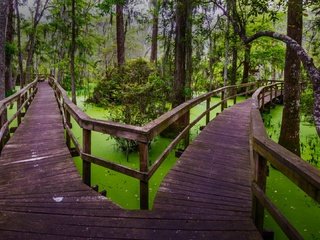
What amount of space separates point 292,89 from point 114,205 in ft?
16.8

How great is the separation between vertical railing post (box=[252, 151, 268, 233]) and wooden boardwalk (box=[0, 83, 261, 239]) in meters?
0.09

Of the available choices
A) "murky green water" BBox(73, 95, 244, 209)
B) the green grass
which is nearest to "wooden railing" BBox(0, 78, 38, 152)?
"murky green water" BBox(73, 95, 244, 209)

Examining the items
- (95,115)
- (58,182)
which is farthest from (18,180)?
(95,115)

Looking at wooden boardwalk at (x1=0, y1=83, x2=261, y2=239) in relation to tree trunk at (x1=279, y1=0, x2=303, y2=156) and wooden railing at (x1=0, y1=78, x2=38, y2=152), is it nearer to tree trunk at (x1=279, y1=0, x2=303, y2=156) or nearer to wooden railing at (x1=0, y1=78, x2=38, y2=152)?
wooden railing at (x1=0, y1=78, x2=38, y2=152)

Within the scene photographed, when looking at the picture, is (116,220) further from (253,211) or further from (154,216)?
(253,211)

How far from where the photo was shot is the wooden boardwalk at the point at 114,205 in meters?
3.04

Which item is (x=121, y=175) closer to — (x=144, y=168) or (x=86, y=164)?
(x=86, y=164)

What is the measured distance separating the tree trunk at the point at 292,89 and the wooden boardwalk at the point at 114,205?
5.76 ft

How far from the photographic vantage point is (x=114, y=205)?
3.52 m

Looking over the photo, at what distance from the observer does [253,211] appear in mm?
3330

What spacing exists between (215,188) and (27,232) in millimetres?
2318

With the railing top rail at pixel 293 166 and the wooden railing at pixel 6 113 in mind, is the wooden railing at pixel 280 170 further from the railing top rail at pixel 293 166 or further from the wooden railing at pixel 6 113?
the wooden railing at pixel 6 113

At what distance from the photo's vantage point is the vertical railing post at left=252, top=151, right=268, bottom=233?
10.1 ft

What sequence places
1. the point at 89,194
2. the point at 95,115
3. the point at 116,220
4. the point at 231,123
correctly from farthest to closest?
the point at 95,115 → the point at 231,123 → the point at 89,194 → the point at 116,220
